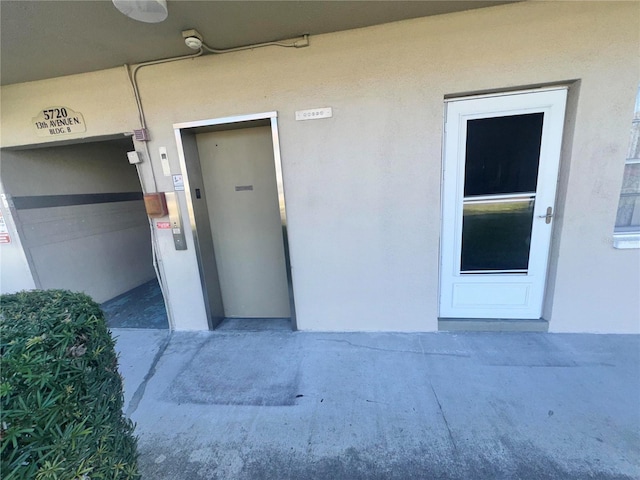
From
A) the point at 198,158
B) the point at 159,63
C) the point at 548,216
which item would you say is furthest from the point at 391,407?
the point at 159,63

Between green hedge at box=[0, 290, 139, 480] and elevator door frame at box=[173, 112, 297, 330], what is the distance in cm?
154

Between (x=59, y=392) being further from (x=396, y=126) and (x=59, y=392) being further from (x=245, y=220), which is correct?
(x=396, y=126)

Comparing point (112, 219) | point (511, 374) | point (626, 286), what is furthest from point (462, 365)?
point (112, 219)

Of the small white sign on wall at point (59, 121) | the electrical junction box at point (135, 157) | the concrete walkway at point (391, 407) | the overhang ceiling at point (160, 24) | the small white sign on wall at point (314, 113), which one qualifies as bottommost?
the concrete walkway at point (391, 407)

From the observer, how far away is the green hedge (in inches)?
28.7

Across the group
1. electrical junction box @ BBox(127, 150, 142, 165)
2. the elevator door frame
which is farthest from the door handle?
electrical junction box @ BBox(127, 150, 142, 165)

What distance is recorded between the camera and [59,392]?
2.71 ft

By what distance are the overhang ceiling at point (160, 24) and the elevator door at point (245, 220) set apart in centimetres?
78

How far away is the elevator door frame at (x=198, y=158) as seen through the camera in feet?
7.49

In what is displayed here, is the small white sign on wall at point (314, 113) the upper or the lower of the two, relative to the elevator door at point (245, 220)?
upper

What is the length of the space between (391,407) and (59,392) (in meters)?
1.72

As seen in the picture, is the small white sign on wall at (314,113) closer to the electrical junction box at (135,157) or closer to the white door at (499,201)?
the white door at (499,201)

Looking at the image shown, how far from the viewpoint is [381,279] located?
244 cm

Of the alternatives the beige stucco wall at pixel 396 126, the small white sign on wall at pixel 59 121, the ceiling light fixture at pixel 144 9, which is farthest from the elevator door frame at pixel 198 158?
the small white sign on wall at pixel 59 121
